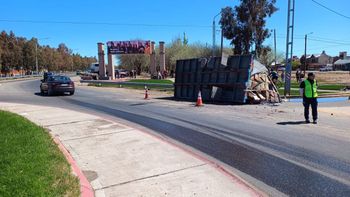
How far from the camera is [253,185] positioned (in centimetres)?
577

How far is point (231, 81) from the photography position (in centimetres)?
2009

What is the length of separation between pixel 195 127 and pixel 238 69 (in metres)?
9.26

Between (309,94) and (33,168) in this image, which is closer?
(33,168)

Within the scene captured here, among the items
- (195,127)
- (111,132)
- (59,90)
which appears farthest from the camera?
(59,90)

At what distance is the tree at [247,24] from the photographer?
2510 inches

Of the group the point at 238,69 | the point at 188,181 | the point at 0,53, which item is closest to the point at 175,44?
the point at 0,53

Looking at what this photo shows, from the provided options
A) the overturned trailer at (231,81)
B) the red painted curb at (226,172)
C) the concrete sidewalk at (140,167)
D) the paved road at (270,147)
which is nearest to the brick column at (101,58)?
the overturned trailer at (231,81)

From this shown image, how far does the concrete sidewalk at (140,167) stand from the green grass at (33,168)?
422mm

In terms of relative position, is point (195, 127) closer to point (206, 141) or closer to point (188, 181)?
point (206, 141)

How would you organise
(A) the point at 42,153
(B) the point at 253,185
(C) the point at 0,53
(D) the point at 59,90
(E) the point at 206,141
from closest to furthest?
(B) the point at 253,185
(A) the point at 42,153
(E) the point at 206,141
(D) the point at 59,90
(C) the point at 0,53

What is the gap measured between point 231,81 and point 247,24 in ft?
151

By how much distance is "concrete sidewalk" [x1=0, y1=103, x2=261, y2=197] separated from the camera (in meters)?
5.52

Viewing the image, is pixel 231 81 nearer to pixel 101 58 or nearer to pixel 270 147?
pixel 270 147

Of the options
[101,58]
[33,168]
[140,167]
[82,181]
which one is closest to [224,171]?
[140,167]
